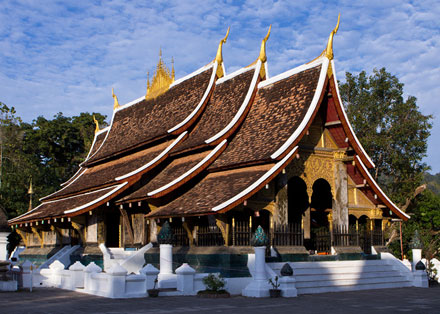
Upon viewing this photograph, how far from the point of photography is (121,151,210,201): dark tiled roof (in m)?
18.2

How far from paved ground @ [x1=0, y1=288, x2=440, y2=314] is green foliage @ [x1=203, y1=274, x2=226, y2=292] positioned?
47 centimetres

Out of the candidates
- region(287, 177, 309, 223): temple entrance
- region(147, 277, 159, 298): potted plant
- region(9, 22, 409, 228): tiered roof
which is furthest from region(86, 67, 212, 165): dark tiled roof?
region(147, 277, 159, 298): potted plant

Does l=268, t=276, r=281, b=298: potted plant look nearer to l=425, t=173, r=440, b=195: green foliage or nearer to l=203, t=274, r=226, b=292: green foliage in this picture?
l=203, t=274, r=226, b=292: green foliage

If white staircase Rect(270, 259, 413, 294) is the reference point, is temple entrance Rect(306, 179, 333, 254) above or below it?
above

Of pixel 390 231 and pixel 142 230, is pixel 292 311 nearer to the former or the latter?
pixel 142 230

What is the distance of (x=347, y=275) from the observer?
1634 cm

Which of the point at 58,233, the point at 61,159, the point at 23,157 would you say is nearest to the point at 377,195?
the point at 58,233

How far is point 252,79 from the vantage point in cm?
1964

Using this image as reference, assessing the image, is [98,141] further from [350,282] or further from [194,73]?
[350,282]

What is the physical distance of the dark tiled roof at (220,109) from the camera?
1939 centimetres

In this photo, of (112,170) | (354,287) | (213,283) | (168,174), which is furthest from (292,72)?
(112,170)

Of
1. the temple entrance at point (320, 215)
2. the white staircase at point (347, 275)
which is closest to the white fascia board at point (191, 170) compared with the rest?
A: the temple entrance at point (320, 215)

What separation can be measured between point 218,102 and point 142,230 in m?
5.73

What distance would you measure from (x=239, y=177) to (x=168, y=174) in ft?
12.1
